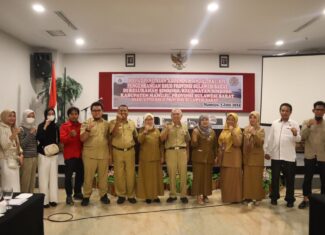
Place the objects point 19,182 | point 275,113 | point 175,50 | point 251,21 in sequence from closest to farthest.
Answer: point 19,182 < point 251,21 < point 275,113 < point 175,50

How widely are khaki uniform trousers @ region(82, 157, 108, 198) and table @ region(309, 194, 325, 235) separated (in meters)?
2.77

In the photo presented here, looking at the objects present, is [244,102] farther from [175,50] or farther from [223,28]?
[223,28]

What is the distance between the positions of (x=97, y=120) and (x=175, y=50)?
3.76 meters

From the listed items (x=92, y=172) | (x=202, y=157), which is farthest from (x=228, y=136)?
(x=92, y=172)

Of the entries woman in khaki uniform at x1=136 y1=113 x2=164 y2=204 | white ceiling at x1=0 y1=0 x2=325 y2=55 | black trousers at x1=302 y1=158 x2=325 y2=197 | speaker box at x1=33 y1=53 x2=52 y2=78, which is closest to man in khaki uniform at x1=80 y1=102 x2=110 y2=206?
woman in khaki uniform at x1=136 y1=113 x2=164 y2=204

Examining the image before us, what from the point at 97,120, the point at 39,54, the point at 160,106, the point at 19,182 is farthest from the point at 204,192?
the point at 39,54

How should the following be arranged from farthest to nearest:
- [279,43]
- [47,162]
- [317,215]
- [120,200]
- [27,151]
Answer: [279,43] < [120,200] < [47,162] < [27,151] < [317,215]

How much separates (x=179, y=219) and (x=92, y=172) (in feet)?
4.62

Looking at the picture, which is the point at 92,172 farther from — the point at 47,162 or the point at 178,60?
the point at 178,60

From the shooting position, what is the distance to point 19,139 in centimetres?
430

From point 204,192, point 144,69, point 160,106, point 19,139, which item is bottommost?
point 204,192

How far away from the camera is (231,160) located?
14.9ft

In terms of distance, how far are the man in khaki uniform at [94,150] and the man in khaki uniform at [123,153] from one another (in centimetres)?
14

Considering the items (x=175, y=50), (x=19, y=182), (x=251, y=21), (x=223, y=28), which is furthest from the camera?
(x=175, y=50)
